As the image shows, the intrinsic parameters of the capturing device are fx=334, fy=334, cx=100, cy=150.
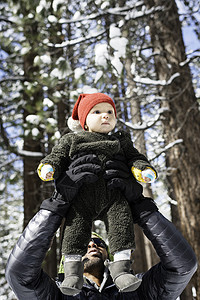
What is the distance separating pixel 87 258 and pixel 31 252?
37cm

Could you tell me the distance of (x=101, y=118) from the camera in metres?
2.18

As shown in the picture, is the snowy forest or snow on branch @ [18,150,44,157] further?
snow on branch @ [18,150,44,157]

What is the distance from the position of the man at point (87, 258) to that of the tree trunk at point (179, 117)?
222cm

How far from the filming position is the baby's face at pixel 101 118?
7.16 feet

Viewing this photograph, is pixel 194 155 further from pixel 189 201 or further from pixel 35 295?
pixel 35 295

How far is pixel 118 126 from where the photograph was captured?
5.56 metres

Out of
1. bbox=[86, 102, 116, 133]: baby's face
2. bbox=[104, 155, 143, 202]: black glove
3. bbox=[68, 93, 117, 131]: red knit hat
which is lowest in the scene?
bbox=[104, 155, 143, 202]: black glove

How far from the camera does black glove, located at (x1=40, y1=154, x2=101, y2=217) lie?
1.98 meters

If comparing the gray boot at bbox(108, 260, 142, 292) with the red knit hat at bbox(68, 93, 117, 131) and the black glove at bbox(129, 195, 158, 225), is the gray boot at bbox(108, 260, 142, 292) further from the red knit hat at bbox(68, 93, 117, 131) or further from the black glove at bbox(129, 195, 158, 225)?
the red knit hat at bbox(68, 93, 117, 131)

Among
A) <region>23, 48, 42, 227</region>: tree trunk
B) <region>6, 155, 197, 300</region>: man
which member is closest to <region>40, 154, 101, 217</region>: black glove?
<region>6, 155, 197, 300</region>: man

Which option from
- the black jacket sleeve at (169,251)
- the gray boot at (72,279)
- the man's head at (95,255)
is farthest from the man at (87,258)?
the man's head at (95,255)

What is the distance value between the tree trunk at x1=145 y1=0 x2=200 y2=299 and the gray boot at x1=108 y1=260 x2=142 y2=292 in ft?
9.52

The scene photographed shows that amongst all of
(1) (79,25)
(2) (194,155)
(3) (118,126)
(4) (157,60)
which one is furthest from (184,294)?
(1) (79,25)

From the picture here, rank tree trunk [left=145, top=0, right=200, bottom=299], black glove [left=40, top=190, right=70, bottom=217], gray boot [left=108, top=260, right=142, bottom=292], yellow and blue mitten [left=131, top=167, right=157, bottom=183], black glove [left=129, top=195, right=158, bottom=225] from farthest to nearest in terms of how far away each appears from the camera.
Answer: tree trunk [left=145, top=0, right=200, bottom=299] → black glove [left=129, top=195, right=158, bottom=225] → black glove [left=40, top=190, right=70, bottom=217] → yellow and blue mitten [left=131, top=167, right=157, bottom=183] → gray boot [left=108, top=260, right=142, bottom=292]
